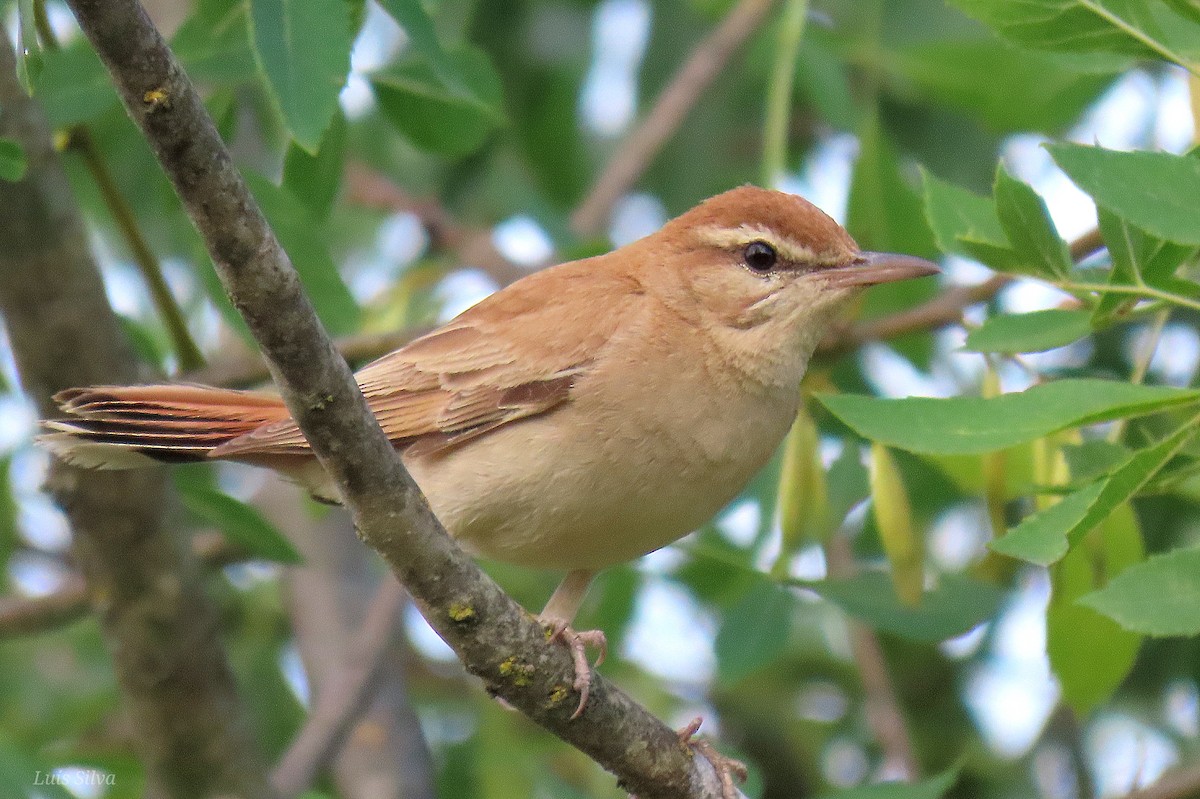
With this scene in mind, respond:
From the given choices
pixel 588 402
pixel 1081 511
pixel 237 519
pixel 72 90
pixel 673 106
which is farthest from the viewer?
pixel 673 106

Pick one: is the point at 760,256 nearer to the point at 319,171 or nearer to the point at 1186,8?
the point at 319,171

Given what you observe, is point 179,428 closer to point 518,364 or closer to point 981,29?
point 518,364

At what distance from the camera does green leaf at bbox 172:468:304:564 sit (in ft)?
15.1

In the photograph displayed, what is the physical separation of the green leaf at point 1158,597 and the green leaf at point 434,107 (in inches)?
97.6

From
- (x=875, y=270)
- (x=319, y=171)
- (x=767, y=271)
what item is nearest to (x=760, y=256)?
(x=767, y=271)

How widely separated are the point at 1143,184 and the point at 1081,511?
2.11 feet

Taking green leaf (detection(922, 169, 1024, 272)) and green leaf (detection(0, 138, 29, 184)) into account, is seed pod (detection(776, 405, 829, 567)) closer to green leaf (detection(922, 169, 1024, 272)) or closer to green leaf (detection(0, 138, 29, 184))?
green leaf (detection(922, 169, 1024, 272))

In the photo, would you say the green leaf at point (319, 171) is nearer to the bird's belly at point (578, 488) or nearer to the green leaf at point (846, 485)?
the bird's belly at point (578, 488)

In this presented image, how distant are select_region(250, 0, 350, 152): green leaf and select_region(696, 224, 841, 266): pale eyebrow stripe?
176cm

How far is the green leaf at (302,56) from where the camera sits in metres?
3.28

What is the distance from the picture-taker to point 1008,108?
587 cm

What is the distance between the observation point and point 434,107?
4.87 meters

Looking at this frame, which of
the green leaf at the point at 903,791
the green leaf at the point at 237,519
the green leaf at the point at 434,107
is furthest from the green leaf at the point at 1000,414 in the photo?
the green leaf at the point at 237,519

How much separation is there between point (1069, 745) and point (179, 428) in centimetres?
372
